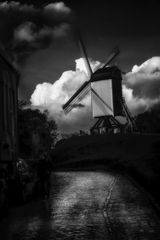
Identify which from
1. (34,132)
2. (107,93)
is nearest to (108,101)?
(107,93)

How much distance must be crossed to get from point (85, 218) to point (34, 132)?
63313mm

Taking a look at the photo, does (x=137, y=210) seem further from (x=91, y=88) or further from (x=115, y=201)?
(x=91, y=88)

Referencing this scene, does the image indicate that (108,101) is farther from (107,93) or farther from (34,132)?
(34,132)

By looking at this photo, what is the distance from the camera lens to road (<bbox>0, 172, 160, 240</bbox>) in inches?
426

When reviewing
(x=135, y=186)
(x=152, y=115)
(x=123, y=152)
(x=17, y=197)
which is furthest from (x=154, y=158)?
(x=152, y=115)

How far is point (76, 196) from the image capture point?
67.4 ft

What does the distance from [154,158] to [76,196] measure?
23527 mm

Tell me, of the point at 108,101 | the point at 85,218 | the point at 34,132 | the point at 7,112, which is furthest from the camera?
the point at 34,132

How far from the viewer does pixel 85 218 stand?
1362 cm

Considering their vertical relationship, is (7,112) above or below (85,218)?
above

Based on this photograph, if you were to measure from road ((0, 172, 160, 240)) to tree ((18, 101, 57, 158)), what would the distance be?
27.0 m

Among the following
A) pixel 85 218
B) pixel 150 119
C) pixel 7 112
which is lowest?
pixel 85 218

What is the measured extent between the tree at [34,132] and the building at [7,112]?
30.1m

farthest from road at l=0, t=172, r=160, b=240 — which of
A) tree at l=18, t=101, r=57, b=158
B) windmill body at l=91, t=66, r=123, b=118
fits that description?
windmill body at l=91, t=66, r=123, b=118
